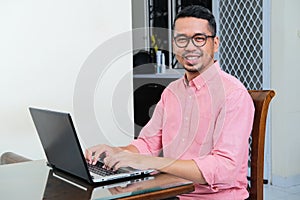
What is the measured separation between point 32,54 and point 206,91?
0.94m

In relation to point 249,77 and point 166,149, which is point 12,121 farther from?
point 249,77

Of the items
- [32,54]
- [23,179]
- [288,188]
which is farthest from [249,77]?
[23,179]

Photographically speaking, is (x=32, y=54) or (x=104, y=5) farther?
(x=104, y=5)

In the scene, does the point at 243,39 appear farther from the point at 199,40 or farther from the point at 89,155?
the point at 89,155

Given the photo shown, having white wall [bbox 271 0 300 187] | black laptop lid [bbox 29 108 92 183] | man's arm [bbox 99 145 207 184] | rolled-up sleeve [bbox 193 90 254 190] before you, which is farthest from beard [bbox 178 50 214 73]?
white wall [bbox 271 0 300 187]

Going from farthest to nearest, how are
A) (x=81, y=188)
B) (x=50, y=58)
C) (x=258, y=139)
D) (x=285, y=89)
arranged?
(x=285, y=89)
(x=50, y=58)
(x=258, y=139)
(x=81, y=188)

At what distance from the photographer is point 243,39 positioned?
3.62 m

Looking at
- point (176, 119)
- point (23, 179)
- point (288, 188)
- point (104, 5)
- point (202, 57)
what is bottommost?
Result: point (288, 188)

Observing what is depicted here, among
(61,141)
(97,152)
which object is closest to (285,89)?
(97,152)

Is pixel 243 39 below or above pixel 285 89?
above

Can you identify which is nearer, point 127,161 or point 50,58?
point 127,161

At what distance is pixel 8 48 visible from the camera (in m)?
1.95

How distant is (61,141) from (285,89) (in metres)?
2.50

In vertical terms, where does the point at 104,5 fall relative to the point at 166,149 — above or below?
above
